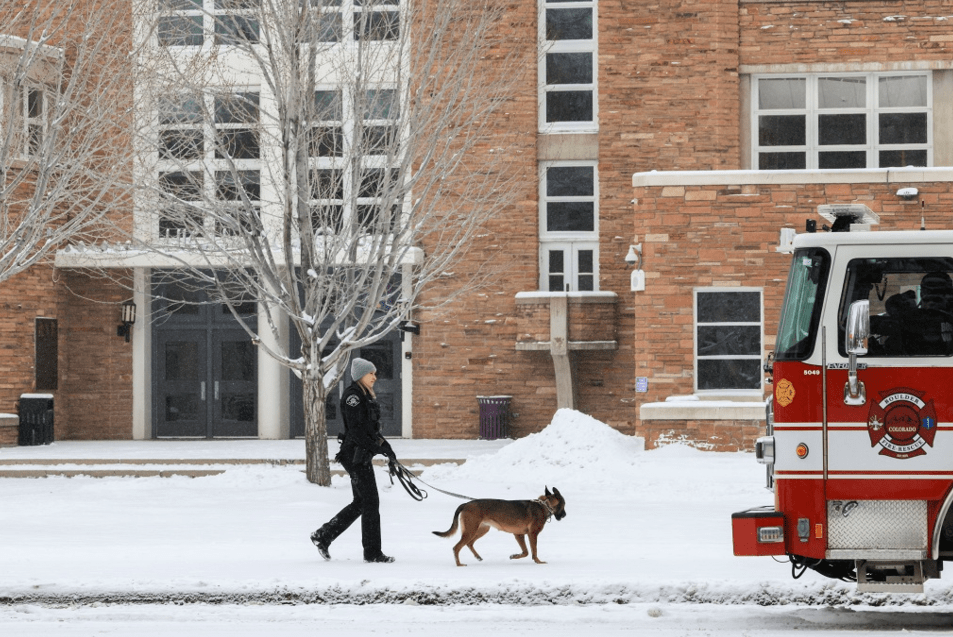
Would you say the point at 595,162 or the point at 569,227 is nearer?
the point at 595,162

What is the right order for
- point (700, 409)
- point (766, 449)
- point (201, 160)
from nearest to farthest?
point (766, 449)
point (201, 160)
point (700, 409)

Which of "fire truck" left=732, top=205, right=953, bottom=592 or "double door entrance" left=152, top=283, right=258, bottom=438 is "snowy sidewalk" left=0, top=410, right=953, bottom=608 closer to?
"fire truck" left=732, top=205, right=953, bottom=592

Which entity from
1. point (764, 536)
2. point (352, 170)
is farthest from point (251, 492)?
point (764, 536)

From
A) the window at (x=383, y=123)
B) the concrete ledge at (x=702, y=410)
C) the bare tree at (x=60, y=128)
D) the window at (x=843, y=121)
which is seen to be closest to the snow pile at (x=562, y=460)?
the concrete ledge at (x=702, y=410)

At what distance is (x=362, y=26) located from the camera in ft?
57.1

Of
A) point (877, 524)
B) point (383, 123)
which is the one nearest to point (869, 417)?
point (877, 524)

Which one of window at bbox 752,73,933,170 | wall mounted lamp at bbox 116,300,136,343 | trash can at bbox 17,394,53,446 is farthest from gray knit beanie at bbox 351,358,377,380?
wall mounted lamp at bbox 116,300,136,343

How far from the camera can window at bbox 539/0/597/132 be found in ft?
90.9

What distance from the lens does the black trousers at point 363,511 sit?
35.1 feet

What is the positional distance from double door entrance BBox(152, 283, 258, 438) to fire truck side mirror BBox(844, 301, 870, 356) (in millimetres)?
22351

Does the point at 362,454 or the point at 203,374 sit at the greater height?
the point at 362,454

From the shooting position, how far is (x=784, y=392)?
315 inches

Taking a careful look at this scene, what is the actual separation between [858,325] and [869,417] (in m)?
0.76

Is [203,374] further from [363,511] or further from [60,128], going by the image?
[363,511]
